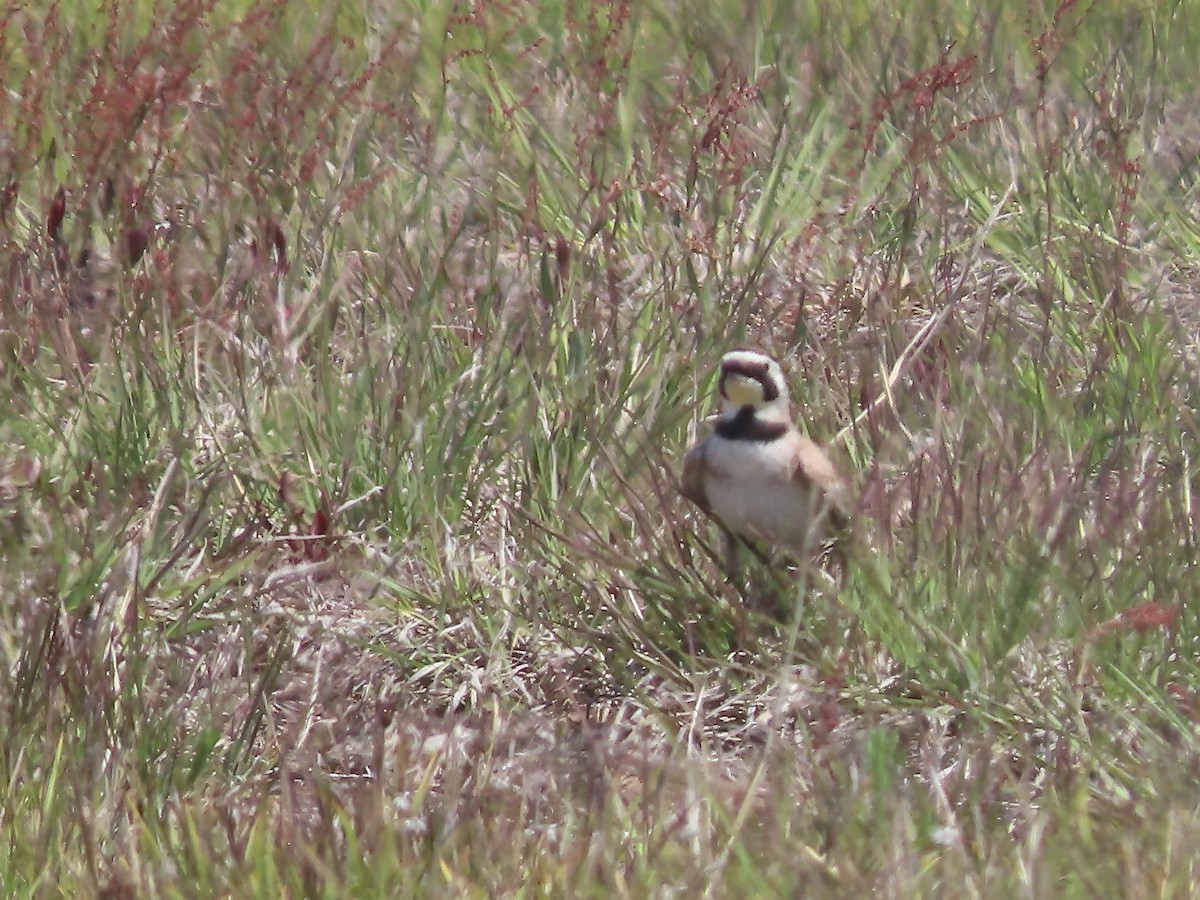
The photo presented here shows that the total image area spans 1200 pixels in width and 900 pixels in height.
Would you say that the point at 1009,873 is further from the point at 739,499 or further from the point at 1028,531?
the point at 739,499

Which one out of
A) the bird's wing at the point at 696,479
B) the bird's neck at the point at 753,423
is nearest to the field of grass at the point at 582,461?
the bird's wing at the point at 696,479

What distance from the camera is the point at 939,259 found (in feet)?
17.1

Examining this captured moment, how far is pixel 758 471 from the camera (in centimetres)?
391

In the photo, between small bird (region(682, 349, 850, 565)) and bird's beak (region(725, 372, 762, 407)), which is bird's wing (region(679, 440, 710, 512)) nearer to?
small bird (region(682, 349, 850, 565))

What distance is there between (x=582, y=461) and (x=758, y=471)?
36 centimetres

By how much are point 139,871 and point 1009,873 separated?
117 centimetres

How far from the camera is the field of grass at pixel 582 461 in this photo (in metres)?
2.84

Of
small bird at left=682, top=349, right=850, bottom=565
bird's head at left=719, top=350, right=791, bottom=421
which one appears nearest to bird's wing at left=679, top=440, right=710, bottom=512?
small bird at left=682, top=349, right=850, bottom=565

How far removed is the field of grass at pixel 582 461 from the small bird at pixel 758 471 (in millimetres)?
100

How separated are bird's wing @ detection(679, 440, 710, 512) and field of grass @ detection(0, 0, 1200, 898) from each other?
0.06 meters

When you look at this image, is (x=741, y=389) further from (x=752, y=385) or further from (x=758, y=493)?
(x=758, y=493)

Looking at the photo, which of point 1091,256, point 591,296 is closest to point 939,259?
point 1091,256

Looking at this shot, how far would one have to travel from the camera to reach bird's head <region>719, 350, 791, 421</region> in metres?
3.96

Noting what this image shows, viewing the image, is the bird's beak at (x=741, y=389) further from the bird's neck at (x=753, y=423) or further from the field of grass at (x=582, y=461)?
the field of grass at (x=582, y=461)
